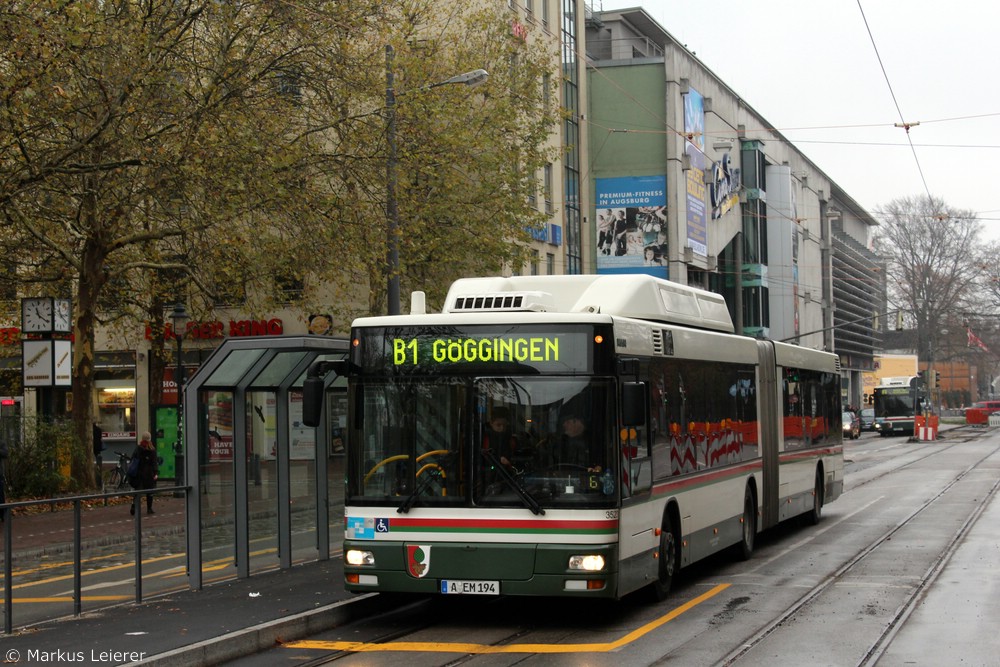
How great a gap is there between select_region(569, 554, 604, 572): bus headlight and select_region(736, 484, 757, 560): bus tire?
5616 millimetres

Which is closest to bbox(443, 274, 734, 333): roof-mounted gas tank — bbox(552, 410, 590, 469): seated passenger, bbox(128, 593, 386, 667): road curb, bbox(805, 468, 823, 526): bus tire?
bbox(552, 410, 590, 469): seated passenger

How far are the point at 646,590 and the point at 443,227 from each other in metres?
18.5

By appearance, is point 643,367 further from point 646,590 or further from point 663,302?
point 646,590

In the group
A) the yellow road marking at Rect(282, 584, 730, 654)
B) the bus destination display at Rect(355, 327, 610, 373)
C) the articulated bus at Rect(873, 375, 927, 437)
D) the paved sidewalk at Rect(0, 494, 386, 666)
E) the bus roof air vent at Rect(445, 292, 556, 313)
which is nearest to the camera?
the paved sidewalk at Rect(0, 494, 386, 666)

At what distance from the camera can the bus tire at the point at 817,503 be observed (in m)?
20.7

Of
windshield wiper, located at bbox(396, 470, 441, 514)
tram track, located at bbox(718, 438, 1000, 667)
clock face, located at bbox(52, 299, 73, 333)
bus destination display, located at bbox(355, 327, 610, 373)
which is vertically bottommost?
tram track, located at bbox(718, 438, 1000, 667)

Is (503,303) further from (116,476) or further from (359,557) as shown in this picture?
(116,476)

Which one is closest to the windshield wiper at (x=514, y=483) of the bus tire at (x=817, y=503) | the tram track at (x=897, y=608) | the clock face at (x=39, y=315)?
the tram track at (x=897, y=608)

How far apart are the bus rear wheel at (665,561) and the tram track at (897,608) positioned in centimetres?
122

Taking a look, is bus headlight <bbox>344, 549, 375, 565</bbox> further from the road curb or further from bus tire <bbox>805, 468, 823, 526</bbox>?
bus tire <bbox>805, 468, 823, 526</bbox>

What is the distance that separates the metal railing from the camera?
34.5ft

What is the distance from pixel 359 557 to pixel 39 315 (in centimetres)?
1738

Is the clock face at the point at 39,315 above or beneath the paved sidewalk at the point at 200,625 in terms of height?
above

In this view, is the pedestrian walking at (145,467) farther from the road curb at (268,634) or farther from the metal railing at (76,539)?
the road curb at (268,634)
